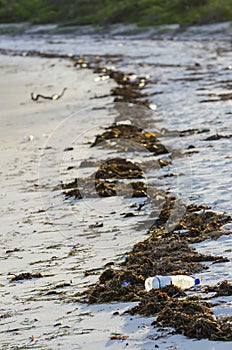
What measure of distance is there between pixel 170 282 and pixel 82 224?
2.38 m

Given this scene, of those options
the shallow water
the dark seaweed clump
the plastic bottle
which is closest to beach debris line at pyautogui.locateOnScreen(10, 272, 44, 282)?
the shallow water

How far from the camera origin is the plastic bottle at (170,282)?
16.9ft

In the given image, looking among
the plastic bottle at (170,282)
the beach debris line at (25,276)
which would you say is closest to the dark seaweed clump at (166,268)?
the plastic bottle at (170,282)

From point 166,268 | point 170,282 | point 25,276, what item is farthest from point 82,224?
point 170,282

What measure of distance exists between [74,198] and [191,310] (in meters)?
3.99

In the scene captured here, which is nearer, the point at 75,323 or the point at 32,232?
the point at 75,323

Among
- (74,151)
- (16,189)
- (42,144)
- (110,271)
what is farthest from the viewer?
(42,144)

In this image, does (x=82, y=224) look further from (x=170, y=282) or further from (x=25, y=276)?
(x=170, y=282)

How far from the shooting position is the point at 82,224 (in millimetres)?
7395

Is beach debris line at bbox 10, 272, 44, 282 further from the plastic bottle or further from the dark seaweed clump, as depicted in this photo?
the plastic bottle

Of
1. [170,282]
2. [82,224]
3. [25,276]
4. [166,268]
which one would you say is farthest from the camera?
[82,224]

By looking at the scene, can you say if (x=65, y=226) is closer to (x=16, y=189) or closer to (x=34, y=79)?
(x=16, y=189)

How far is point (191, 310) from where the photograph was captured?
459 cm

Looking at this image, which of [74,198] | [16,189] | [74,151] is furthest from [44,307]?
[74,151]
